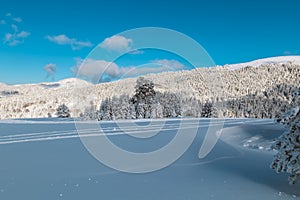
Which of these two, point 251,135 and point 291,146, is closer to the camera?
point 291,146

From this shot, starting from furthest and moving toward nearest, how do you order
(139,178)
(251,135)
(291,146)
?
(251,135)
(139,178)
(291,146)

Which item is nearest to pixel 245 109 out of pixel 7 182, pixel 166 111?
pixel 166 111

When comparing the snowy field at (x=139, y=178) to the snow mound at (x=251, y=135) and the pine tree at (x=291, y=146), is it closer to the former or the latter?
the pine tree at (x=291, y=146)

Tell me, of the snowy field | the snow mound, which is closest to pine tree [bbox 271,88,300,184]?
the snowy field

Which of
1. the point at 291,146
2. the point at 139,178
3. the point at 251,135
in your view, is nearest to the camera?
the point at 291,146

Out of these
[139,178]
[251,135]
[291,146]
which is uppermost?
[291,146]

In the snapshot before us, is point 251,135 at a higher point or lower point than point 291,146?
lower

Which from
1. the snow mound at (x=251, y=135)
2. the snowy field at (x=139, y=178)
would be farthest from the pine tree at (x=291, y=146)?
the snow mound at (x=251, y=135)

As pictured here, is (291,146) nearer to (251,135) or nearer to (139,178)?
(139,178)

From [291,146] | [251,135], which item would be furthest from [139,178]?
[251,135]

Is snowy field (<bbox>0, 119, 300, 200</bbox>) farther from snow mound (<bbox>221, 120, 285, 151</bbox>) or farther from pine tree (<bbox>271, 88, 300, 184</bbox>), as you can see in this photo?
snow mound (<bbox>221, 120, 285, 151</bbox>)

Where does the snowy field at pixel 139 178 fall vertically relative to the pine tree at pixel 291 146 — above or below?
below

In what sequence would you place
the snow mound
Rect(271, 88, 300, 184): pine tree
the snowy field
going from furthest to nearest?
the snow mound, the snowy field, Rect(271, 88, 300, 184): pine tree

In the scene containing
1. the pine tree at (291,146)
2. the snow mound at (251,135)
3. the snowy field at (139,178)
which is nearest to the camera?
the pine tree at (291,146)
